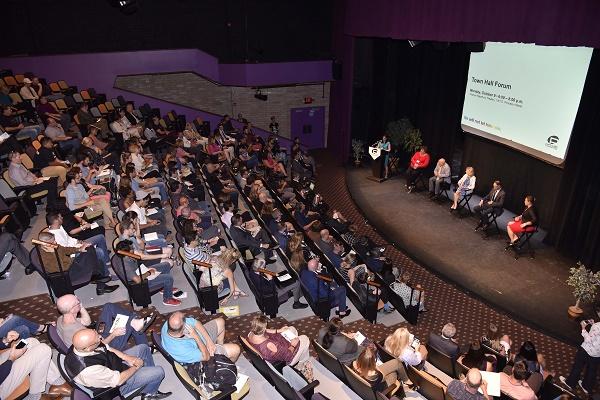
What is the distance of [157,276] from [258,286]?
1326 mm

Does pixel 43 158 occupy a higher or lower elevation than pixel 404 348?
higher

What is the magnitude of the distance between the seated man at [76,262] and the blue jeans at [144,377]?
5.49 ft

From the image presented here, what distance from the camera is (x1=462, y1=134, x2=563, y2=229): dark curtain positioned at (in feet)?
31.0

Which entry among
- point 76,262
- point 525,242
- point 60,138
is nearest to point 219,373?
point 76,262

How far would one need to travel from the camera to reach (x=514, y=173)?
10.2 metres

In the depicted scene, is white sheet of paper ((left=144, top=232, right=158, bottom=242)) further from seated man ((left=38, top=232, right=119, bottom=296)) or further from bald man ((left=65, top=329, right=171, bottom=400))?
→ bald man ((left=65, top=329, right=171, bottom=400))

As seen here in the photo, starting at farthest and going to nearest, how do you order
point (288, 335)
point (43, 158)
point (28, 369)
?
point (43, 158)
point (288, 335)
point (28, 369)

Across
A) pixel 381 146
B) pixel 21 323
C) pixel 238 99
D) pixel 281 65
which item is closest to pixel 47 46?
pixel 238 99

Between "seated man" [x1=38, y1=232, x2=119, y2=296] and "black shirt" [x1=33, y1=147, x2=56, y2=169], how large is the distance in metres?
3.14

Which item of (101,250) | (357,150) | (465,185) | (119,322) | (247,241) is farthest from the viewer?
(357,150)

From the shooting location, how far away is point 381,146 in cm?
1243

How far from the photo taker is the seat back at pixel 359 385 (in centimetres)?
439

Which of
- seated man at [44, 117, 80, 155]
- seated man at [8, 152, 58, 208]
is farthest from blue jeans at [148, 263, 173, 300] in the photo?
seated man at [44, 117, 80, 155]

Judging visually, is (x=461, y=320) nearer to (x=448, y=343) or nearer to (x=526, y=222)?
(x=448, y=343)
